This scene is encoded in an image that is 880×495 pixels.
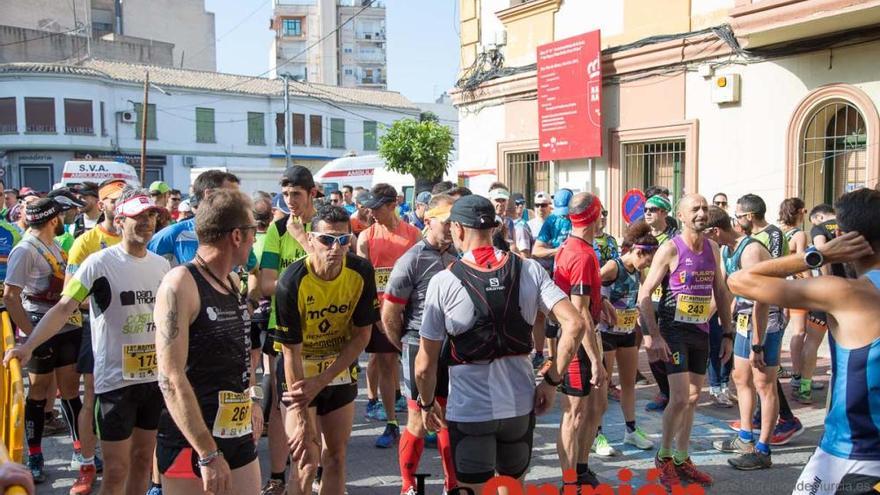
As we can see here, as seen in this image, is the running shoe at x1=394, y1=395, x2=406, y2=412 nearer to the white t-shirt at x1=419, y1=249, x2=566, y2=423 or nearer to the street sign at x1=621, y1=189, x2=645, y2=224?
the white t-shirt at x1=419, y1=249, x2=566, y2=423

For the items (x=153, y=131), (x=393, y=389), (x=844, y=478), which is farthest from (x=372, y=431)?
(x=153, y=131)

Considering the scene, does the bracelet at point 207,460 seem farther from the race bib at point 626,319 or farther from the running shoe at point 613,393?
the running shoe at point 613,393

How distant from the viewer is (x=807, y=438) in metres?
6.27

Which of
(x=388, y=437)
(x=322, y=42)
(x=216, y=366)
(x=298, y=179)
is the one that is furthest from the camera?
(x=322, y=42)

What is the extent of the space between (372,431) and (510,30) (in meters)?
11.3

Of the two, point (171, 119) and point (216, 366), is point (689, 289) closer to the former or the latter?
point (216, 366)

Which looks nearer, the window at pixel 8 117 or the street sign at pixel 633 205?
the street sign at pixel 633 205

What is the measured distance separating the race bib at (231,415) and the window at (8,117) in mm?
41666

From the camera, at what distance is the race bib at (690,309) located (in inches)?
211

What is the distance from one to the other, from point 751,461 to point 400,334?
2.87m

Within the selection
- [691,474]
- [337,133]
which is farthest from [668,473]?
[337,133]

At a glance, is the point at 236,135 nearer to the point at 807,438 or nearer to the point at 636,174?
the point at 636,174

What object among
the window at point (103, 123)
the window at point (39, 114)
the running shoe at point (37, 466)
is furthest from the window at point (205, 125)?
the running shoe at point (37, 466)

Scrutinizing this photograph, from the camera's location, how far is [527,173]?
15648mm
